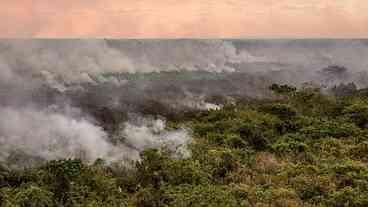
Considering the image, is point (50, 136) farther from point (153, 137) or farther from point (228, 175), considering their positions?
point (228, 175)

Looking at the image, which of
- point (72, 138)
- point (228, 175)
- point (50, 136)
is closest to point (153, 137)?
point (72, 138)

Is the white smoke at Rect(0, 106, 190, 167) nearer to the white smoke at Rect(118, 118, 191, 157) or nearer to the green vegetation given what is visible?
the white smoke at Rect(118, 118, 191, 157)

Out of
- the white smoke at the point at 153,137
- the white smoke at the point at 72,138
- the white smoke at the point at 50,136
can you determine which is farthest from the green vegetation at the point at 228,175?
→ the white smoke at the point at 50,136

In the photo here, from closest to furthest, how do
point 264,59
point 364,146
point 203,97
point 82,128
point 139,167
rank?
point 139,167
point 364,146
point 82,128
point 203,97
point 264,59

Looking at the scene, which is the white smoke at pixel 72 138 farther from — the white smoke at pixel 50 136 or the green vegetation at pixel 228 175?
the green vegetation at pixel 228 175

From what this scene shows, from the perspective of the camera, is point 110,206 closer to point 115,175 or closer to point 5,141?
point 115,175

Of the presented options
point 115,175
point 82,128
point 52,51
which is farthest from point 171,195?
point 52,51

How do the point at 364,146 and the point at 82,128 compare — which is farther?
the point at 82,128

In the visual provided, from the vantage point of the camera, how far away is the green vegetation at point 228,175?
1841cm

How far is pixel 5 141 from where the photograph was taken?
25875 mm

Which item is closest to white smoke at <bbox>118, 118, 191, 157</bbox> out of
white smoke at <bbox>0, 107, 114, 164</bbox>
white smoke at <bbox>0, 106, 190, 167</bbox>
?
white smoke at <bbox>0, 106, 190, 167</bbox>

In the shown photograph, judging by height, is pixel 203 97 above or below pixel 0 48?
below

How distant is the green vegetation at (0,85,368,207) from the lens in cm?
1841

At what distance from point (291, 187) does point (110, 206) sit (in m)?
6.37
